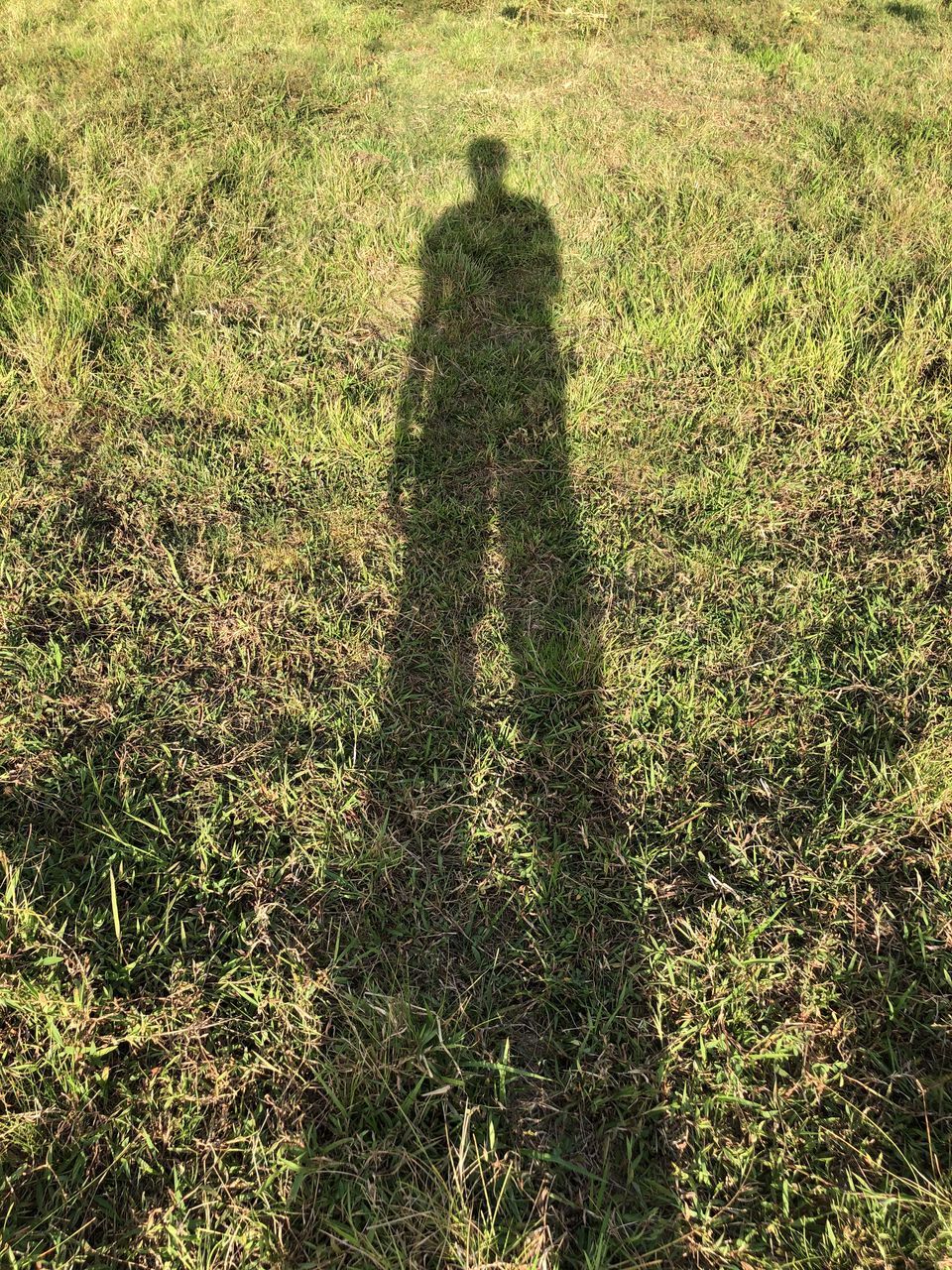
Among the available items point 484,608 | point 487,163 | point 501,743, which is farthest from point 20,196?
point 501,743

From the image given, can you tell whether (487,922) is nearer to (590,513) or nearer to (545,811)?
(545,811)

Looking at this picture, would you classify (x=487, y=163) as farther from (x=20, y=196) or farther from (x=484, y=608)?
(x=484, y=608)

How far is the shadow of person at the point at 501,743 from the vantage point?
1818 mm

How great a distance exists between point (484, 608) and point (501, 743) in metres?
0.57

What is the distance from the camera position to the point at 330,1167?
158 cm

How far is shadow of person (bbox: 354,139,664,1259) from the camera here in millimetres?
1818

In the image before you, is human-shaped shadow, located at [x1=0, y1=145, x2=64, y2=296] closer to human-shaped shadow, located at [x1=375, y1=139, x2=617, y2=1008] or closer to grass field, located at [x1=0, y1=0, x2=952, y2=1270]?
grass field, located at [x1=0, y1=0, x2=952, y2=1270]

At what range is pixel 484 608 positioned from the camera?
105 inches

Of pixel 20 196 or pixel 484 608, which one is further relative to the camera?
pixel 20 196

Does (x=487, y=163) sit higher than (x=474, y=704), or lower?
higher

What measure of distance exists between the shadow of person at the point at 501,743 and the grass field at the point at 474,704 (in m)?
0.02

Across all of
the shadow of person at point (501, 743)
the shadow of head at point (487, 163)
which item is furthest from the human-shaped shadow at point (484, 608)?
the shadow of head at point (487, 163)

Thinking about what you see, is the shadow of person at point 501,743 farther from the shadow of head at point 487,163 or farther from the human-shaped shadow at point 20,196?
the human-shaped shadow at point 20,196

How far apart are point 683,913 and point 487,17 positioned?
8.39 meters
